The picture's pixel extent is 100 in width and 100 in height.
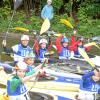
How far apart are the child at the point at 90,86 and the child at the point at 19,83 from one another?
1124 millimetres

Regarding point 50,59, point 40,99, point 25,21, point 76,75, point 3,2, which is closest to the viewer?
point 40,99

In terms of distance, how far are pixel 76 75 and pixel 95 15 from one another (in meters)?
11.2

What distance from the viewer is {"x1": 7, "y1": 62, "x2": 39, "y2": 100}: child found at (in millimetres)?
6965

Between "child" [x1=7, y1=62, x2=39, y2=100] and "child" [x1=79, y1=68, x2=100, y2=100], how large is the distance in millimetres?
1124

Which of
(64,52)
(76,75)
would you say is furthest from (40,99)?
(64,52)

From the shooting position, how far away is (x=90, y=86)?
26.2ft

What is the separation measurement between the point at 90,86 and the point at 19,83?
5.25 feet

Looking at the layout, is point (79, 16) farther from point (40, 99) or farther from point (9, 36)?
point (40, 99)

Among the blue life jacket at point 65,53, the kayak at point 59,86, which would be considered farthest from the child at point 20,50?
the kayak at point 59,86

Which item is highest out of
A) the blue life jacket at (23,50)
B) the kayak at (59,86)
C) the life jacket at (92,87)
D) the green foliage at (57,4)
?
the green foliage at (57,4)

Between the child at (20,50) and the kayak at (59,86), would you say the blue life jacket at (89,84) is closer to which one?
the kayak at (59,86)

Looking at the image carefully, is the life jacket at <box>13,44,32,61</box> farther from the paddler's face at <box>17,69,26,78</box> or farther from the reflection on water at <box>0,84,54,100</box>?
the paddler's face at <box>17,69,26,78</box>

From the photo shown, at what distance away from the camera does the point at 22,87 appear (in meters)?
7.26

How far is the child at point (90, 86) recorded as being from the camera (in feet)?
25.8
